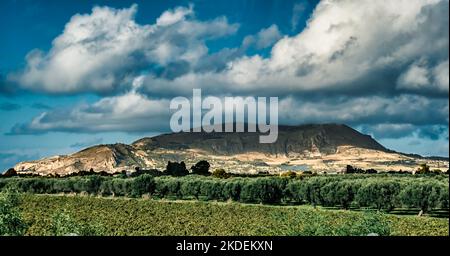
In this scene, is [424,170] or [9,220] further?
[424,170]

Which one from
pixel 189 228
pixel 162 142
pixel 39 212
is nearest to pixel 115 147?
pixel 162 142

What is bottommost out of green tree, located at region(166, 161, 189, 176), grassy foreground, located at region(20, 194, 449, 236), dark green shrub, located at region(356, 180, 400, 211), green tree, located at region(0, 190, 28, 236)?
grassy foreground, located at region(20, 194, 449, 236)

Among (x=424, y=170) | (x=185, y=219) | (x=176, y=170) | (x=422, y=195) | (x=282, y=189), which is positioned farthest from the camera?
(x=176, y=170)

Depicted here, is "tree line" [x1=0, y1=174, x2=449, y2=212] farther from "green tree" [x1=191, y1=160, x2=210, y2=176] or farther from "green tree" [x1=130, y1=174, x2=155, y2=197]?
"green tree" [x1=191, y1=160, x2=210, y2=176]

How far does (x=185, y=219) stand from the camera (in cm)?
5484

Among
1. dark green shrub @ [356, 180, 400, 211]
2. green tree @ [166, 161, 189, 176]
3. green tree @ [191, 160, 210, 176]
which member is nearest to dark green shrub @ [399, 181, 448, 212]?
dark green shrub @ [356, 180, 400, 211]

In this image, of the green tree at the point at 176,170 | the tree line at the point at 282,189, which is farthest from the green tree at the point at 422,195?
the green tree at the point at 176,170

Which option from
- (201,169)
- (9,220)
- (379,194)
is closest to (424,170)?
(379,194)

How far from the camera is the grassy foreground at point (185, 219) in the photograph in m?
43.7

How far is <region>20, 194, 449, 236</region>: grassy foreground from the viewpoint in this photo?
143ft

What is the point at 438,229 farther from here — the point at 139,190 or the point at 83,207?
the point at 139,190

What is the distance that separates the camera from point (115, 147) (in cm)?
14575

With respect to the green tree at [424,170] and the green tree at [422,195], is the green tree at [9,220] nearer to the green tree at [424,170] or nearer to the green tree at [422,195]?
the green tree at [422,195]

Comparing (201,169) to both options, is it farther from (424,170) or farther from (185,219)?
(185,219)
